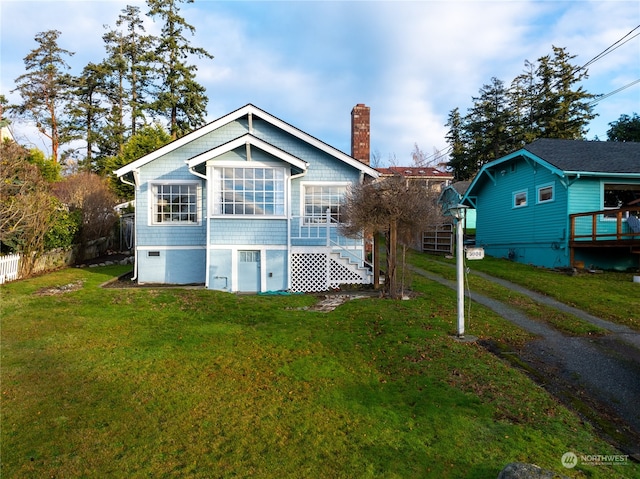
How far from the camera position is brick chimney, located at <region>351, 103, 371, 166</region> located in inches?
670

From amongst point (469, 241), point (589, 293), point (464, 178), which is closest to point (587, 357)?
point (589, 293)

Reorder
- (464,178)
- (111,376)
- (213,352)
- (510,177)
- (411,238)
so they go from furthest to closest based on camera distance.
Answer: (464,178) → (510,177) → (411,238) → (213,352) → (111,376)

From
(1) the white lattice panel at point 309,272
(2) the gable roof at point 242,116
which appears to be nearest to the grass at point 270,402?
(1) the white lattice panel at point 309,272

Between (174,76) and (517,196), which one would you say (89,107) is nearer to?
(174,76)

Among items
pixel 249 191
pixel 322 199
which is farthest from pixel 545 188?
pixel 249 191

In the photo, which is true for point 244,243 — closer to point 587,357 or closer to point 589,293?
point 587,357

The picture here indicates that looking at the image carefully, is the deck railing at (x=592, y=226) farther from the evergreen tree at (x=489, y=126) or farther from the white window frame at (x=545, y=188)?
the evergreen tree at (x=489, y=126)

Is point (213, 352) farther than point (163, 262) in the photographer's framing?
No

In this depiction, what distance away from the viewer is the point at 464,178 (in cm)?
4722

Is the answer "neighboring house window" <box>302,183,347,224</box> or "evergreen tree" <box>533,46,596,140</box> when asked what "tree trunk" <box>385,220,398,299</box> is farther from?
"evergreen tree" <box>533,46,596,140</box>

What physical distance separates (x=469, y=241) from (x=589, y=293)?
604 inches

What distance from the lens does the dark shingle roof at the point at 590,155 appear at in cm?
1571

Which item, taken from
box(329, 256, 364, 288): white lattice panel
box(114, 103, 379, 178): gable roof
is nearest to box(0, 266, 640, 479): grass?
Result: box(329, 256, 364, 288): white lattice panel

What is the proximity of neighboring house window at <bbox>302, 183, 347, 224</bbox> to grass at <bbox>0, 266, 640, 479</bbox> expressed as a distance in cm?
586
